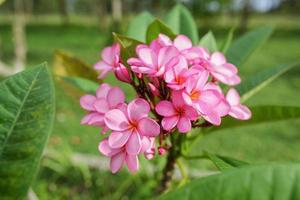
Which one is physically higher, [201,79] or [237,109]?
[201,79]

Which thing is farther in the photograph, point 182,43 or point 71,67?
point 71,67

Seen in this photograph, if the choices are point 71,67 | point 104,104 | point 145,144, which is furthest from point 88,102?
point 71,67

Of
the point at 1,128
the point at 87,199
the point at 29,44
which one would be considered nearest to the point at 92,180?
the point at 87,199

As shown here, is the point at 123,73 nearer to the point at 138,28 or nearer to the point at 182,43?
the point at 182,43

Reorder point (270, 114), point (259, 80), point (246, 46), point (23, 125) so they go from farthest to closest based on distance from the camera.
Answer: point (246, 46)
point (259, 80)
point (270, 114)
point (23, 125)

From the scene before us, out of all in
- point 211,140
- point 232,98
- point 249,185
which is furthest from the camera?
point 211,140
